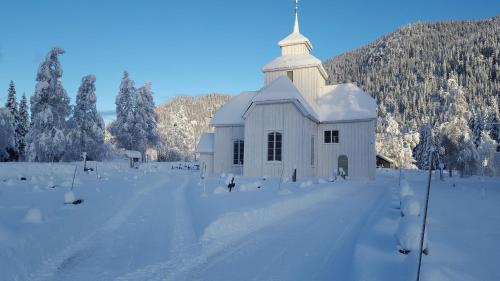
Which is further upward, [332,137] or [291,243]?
[332,137]

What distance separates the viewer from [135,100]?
156ft

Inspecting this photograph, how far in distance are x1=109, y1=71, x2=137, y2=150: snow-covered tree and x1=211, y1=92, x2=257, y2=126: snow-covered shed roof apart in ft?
69.4

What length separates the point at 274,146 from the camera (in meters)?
24.4

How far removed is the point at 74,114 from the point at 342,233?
1550 inches

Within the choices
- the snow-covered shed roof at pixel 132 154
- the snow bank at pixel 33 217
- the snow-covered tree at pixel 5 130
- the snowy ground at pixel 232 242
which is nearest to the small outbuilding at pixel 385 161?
the snow-covered shed roof at pixel 132 154

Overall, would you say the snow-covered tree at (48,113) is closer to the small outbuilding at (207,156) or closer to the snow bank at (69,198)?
the small outbuilding at (207,156)

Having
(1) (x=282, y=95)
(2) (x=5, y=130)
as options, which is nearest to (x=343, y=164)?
(1) (x=282, y=95)

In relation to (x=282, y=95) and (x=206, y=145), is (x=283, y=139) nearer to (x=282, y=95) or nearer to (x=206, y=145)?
(x=282, y=95)

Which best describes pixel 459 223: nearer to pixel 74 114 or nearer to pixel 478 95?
pixel 74 114

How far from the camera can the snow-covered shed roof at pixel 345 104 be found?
26.5 metres

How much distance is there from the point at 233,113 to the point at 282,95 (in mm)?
6510

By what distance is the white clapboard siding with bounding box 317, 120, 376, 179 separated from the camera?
25828mm

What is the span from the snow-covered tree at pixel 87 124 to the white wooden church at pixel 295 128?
49.6 ft

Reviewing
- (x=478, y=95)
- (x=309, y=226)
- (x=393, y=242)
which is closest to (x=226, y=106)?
(x=309, y=226)
